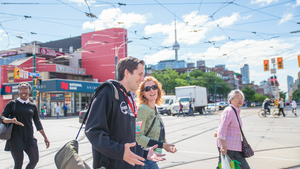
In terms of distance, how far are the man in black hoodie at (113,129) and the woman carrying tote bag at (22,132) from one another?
250 cm

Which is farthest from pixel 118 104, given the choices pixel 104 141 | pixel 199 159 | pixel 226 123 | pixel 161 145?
pixel 199 159

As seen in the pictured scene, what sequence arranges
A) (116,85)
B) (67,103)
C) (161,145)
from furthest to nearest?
(67,103) → (161,145) → (116,85)

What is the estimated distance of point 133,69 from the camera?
7.01 feet

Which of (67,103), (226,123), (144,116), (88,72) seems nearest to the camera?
(144,116)

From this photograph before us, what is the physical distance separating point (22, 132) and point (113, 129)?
2.77m

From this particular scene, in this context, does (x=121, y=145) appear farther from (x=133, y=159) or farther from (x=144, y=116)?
(x=144, y=116)

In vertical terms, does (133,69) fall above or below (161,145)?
above

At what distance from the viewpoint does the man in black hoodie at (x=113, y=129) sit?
168cm

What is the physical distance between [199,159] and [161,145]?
3.40 m

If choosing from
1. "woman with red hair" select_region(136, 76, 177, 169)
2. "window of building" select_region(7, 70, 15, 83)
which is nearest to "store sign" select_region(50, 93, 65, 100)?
"window of building" select_region(7, 70, 15, 83)

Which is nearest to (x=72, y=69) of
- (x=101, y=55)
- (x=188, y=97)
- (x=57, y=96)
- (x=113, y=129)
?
(x=101, y=55)

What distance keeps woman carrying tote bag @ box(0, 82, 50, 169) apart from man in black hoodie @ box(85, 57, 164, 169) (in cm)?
250

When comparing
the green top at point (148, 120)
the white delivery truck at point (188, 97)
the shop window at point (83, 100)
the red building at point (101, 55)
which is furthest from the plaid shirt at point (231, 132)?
the red building at point (101, 55)

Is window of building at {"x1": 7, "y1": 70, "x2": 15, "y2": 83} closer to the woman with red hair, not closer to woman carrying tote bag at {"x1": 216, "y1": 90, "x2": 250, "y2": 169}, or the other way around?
the woman with red hair
